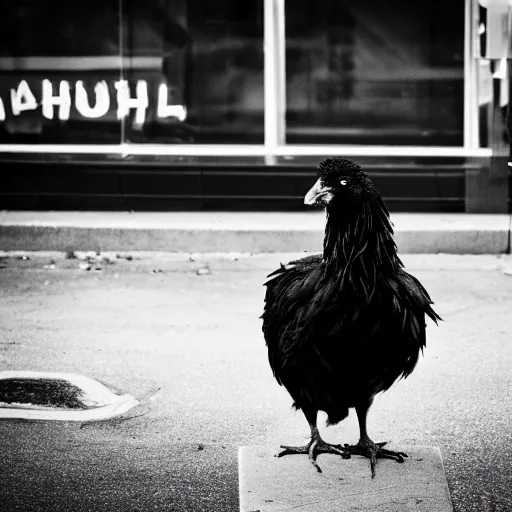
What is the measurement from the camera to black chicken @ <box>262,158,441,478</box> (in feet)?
13.6

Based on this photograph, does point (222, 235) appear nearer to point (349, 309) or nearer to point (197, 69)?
point (197, 69)

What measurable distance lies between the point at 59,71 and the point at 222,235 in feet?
10.2

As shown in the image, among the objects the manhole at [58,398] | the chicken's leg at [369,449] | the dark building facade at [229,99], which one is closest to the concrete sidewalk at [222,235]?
the dark building facade at [229,99]

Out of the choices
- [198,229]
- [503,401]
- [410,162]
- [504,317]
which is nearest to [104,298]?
[198,229]

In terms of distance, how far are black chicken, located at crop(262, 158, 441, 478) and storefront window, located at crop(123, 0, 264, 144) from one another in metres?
7.89

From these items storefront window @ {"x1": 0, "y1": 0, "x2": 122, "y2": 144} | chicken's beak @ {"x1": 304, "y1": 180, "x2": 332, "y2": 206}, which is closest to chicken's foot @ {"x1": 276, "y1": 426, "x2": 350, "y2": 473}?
chicken's beak @ {"x1": 304, "y1": 180, "x2": 332, "y2": 206}

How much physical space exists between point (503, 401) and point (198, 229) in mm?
5220

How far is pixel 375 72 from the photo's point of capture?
12.1 meters

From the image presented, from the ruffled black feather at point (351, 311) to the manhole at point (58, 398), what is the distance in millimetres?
1608

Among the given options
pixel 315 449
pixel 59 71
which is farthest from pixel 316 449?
pixel 59 71

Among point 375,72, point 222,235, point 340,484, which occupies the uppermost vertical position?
point 375,72

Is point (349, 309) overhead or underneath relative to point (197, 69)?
underneath

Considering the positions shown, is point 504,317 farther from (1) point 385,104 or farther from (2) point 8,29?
(2) point 8,29

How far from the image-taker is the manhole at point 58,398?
18.4 feet
